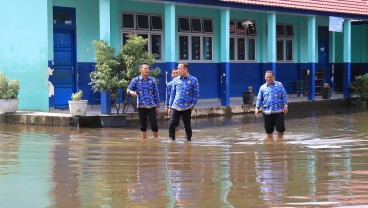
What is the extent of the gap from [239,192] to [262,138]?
6.40 m

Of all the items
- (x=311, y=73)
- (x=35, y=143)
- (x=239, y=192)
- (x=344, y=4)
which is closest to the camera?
(x=239, y=192)

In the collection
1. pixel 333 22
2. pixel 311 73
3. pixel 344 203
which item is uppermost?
pixel 333 22

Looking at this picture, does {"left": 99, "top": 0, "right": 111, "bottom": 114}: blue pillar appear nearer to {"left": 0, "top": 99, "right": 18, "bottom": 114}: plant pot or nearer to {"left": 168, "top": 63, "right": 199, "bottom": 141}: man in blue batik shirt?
{"left": 0, "top": 99, "right": 18, "bottom": 114}: plant pot

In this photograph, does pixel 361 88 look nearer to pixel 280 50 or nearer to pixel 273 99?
pixel 280 50

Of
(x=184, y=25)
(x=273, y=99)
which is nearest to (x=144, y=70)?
(x=273, y=99)

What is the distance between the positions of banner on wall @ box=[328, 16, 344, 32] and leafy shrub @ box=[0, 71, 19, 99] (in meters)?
12.7

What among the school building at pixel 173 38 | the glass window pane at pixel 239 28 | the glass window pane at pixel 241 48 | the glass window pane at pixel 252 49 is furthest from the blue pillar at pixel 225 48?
the glass window pane at pixel 252 49

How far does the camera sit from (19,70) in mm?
19422

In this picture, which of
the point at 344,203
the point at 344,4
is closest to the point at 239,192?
the point at 344,203

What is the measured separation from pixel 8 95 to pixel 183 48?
7.05 metres

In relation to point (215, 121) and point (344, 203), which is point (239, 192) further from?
point (215, 121)

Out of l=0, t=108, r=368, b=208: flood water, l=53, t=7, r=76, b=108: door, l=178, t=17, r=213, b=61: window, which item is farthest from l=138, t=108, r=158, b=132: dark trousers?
l=178, t=17, r=213, b=61: window

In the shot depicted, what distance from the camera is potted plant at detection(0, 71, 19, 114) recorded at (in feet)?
58.5

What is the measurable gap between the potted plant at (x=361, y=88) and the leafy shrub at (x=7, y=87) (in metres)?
14.2
